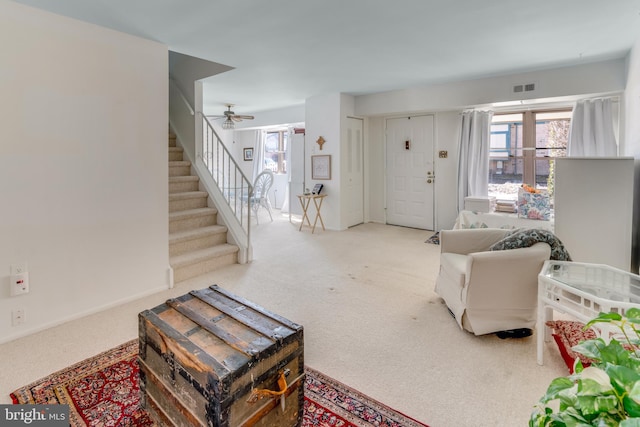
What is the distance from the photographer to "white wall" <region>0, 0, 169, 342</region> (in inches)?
96.4

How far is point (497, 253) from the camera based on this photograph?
2383 mm

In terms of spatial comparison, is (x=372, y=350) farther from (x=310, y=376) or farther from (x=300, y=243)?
(x=300, y=243)

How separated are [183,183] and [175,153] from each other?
2.11ft

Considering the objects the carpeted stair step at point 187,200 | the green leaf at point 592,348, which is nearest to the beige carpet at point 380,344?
the carpeted stair step at point 187,200

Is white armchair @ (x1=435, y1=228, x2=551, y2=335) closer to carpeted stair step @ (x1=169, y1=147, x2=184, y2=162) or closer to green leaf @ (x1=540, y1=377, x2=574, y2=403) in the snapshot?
green leaf @ (x1=540, y1=377, x2=574, y2=403)

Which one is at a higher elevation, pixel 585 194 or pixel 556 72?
pixel 556 72

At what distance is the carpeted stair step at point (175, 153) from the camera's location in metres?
4.92

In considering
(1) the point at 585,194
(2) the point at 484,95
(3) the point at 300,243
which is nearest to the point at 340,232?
(3) the point at 300,243

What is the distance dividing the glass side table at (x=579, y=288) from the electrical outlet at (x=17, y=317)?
3.60 metres

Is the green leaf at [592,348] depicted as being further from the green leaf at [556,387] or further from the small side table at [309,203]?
the small side table at [309,203]

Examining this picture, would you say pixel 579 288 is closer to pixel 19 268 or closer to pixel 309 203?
pixel 19 268

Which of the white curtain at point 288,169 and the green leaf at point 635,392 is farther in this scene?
the white curtain at point 288,169

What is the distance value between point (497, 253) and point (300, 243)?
133 inches

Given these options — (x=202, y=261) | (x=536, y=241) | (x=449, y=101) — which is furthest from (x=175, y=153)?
(x=536, y=241)
